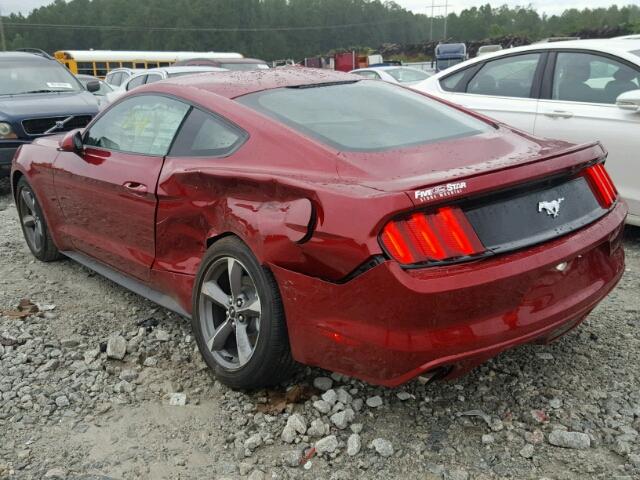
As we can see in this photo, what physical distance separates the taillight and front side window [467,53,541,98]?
141 inches

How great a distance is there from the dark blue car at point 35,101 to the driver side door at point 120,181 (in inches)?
114

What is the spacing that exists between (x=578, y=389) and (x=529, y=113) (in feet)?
10.00

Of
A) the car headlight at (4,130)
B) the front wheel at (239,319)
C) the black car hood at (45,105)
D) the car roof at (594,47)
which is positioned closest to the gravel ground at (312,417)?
the front wheel at (239,319)

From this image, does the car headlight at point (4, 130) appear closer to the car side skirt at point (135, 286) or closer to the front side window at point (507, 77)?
the car side skirt at point (135, 286)

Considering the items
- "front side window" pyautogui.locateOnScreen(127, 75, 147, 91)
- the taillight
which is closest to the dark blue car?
"front side window" pyautogui.locateOnScreen(127, 75, 147, 91)

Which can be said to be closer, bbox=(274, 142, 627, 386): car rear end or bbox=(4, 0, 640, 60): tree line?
bbox=(274, 142, 627, 386): car rear end

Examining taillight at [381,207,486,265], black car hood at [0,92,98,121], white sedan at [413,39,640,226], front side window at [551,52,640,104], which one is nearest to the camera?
taillight at [381,207,486,265]

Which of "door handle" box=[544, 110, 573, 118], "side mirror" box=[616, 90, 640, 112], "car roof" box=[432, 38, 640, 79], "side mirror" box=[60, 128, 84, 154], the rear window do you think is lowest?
"door handle" box=[544, 110, 573, 118]

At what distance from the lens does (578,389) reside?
9.66 feet

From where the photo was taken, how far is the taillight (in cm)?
230

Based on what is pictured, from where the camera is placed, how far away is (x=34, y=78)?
29.2ft

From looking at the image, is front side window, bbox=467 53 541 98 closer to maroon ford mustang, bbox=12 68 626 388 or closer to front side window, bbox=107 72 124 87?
maroon ford mustang, bbox=12 68 626 388

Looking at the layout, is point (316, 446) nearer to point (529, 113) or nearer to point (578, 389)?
point (578, 389)

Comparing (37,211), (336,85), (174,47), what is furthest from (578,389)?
(174,47)
